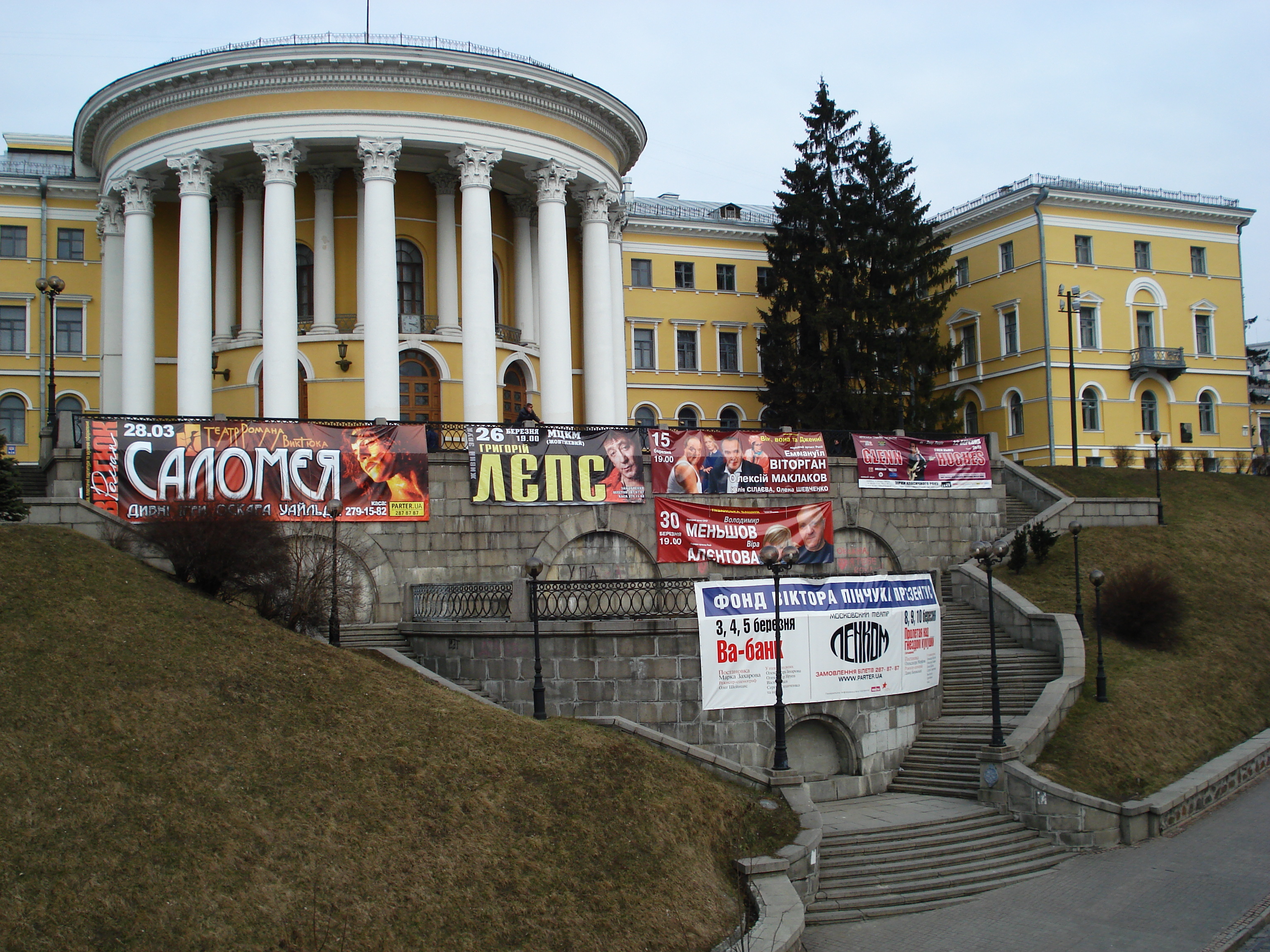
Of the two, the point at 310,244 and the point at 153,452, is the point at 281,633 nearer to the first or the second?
the point at 153,452

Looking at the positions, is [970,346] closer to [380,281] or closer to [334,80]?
[380,281]

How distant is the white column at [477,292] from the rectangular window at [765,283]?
60.5ft

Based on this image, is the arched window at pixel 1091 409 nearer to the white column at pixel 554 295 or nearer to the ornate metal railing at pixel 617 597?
the white column at pixel 554 295

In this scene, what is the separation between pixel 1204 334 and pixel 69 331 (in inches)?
1978

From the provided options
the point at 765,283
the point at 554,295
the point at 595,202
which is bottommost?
the point at 554,295

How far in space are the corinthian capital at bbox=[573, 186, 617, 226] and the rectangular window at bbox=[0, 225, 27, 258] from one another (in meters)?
23.3

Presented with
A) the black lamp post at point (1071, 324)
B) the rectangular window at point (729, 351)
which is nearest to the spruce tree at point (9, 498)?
the black lamp post at point (1071, 324)

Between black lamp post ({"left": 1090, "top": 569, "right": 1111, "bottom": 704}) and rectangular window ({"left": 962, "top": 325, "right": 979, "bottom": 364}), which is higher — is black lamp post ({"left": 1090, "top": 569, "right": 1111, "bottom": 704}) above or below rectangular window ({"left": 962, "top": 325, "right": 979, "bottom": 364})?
below

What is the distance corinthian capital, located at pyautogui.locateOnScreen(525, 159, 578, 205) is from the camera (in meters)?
37.4

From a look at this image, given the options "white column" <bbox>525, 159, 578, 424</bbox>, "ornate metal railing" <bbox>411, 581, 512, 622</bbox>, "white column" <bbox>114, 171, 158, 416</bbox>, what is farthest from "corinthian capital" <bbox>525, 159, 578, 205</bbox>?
"ornate metal railing" <bbox>411, 581, 512, 622</bbox>

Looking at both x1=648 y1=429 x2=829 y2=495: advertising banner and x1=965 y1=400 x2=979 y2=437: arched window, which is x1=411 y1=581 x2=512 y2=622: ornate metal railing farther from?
x1=965 y1=400 x2=979 y2=437: arched window

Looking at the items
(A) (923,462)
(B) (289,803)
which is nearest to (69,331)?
(A) (923,462)

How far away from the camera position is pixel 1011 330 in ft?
177

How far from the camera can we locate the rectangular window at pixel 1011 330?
53500 millimetres
